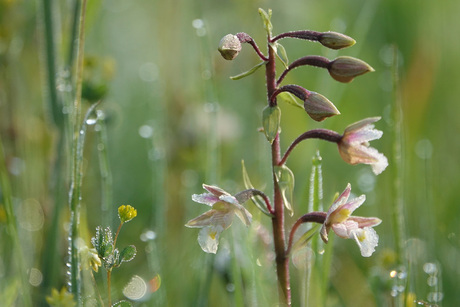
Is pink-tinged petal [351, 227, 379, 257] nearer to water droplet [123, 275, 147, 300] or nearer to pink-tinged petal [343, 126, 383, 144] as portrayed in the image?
pink-tinged petal [343, 126, 383, 144]

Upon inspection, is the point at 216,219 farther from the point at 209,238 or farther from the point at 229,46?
the point at 229,46

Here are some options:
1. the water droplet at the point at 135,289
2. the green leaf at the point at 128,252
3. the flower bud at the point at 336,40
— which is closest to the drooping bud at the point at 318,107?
the flower bud at the point at 336,40

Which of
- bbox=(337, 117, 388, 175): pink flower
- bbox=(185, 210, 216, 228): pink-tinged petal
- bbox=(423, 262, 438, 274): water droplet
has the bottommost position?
bbox=(423, 262, 438, 274): water droplet

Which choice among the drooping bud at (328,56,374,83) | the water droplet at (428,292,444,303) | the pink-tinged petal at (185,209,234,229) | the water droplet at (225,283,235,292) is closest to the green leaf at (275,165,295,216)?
the pink-tinged petal at (185,209,234,229)

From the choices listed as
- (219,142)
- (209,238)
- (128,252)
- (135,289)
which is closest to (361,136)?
(209,238)

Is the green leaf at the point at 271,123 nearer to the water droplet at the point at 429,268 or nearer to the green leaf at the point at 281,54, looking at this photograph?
the green leaf at the point at 281,54

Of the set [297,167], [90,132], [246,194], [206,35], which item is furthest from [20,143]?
[246,194]
